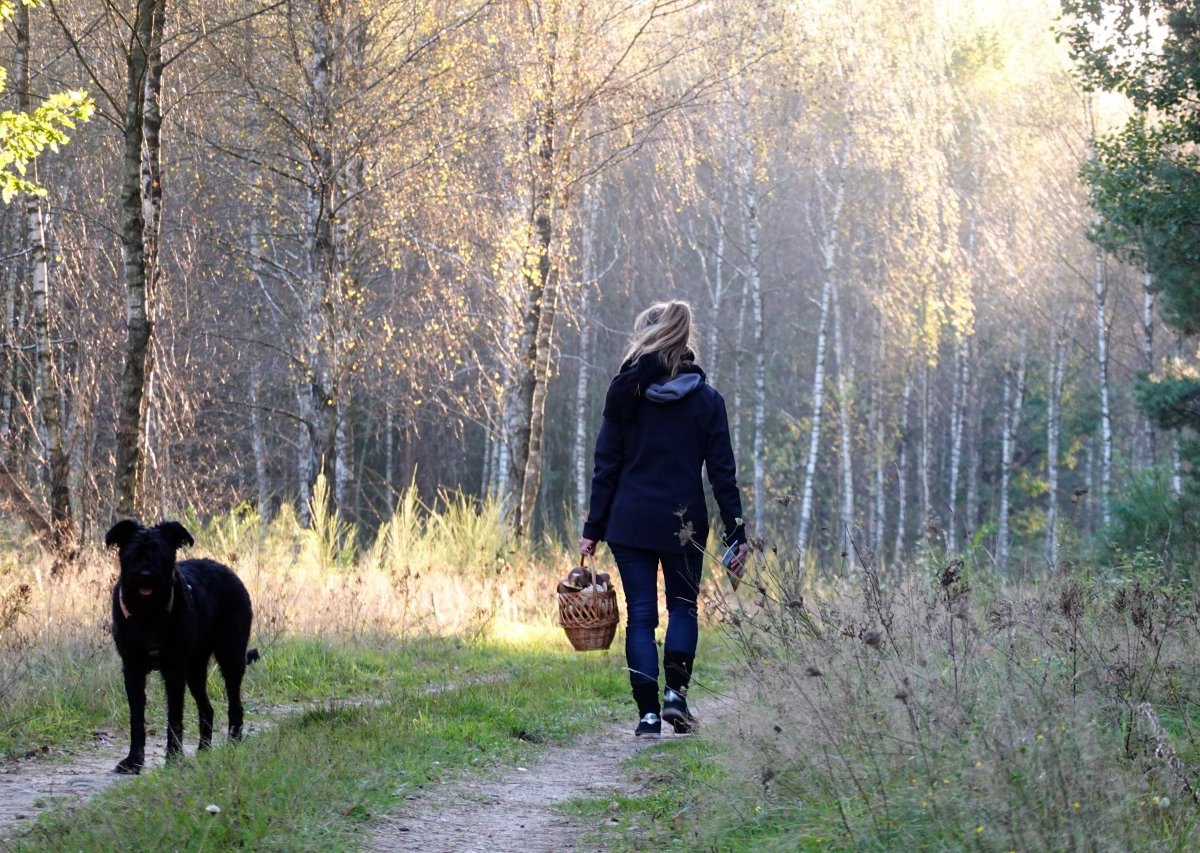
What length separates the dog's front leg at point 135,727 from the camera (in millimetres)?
5918

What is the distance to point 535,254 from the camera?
1506 centimetres

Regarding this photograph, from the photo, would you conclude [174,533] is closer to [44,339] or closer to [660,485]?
[660,485]

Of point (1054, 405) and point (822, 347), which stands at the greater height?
point (822, 347)

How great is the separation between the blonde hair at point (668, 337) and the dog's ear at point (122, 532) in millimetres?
2742

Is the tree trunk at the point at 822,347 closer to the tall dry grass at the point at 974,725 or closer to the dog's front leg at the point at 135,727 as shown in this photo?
the tall dry grass at the point at 974,725

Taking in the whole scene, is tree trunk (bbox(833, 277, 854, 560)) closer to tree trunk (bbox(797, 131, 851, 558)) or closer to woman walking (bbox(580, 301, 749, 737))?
tree trunk (bbox(797, 131, 851, 558))

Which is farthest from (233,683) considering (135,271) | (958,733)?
(135,271)

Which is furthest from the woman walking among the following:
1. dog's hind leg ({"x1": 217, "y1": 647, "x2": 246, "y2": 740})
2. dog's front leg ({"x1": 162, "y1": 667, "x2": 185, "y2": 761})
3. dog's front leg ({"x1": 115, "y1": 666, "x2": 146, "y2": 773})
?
dog's front leg ({"x1": 115, "y1": 666, "x2": 146, "y2": 773})

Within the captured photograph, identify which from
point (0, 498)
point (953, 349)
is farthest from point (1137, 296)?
point (0, 498)

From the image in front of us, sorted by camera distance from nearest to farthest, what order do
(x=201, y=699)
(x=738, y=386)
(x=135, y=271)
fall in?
(x=201, y=699) → (x=135, y=271) → (x=738, y=386)

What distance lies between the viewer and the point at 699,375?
22.9 feet

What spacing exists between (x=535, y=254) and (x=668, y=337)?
8.48m

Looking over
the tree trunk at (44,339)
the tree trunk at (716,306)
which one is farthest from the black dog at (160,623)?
the tree trunk at (716,306)

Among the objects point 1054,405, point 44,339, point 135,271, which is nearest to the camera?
point 135,271
